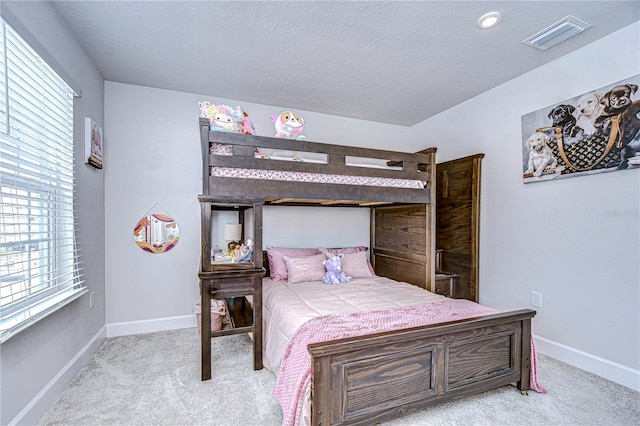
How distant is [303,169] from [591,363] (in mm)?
2706

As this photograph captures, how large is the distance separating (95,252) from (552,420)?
12.0 feet

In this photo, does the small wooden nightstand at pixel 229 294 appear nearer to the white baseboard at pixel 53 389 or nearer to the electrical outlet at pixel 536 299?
the white baseboard at pixel 53 389

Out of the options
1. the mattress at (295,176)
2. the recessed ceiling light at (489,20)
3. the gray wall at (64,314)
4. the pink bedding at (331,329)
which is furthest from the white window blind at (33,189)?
the recessed ceiling light at (489,20)

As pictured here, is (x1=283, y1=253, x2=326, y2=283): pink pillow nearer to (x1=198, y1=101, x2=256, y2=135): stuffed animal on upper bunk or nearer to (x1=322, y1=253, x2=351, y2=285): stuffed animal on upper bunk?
(x1=322, y1=253, x2=351, y2=285): stuffed animal on upper bunk

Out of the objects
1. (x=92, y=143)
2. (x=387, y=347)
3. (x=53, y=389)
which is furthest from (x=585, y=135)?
(x=53, y=389)

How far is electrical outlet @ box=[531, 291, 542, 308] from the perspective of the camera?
265 centimetres

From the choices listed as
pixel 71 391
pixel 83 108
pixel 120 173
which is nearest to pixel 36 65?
pixel 83 108

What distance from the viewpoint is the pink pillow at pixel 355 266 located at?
3314 mm

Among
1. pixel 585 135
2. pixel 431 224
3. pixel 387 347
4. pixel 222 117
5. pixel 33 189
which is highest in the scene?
pixel 222 117

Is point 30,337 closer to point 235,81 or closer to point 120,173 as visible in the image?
point 120,173

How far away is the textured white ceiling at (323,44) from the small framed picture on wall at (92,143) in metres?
0.60

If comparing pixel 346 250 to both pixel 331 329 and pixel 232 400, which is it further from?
pixel 232 400

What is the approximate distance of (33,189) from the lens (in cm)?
172

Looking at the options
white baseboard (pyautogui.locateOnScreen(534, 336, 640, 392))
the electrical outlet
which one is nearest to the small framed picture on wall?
the electrical outlet
